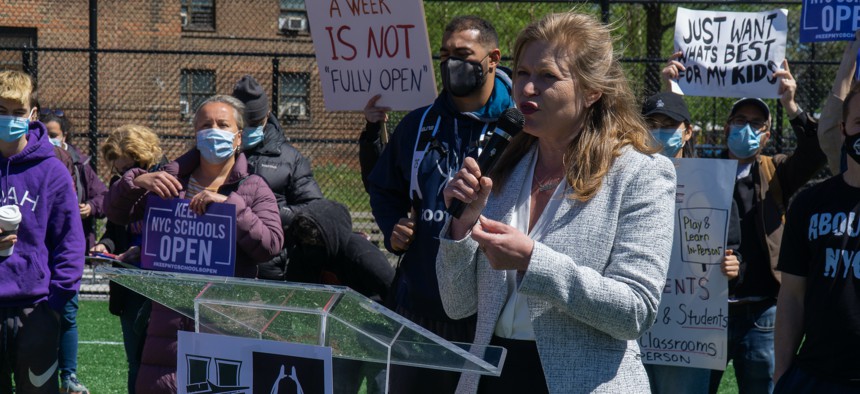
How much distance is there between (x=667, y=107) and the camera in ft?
16.7

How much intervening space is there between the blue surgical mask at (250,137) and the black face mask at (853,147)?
12.5 feet

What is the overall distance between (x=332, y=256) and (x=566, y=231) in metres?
2.96

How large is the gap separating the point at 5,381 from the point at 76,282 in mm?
688

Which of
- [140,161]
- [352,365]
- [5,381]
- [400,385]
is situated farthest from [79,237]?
[352,365]

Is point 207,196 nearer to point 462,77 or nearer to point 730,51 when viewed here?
point 462,77

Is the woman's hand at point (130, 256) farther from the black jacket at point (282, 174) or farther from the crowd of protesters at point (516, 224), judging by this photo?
the black jacket at point (282, 174)

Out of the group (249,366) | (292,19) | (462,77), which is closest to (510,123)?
(249,366)

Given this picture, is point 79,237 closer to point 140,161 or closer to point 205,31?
point 140,161

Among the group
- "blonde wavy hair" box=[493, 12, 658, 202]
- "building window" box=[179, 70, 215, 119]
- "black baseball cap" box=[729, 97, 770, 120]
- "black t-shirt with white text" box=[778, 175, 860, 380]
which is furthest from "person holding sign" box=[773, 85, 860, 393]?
"building window" box=[179, 70, 215, 119]

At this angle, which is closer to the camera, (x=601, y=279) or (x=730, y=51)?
(x=601, y=279)

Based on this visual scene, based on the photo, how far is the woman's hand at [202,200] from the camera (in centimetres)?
494

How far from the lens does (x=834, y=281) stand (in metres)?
3.44

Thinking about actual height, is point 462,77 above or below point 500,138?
above

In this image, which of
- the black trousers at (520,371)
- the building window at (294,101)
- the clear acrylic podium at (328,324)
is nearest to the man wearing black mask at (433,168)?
the black trousers at (520,371)
